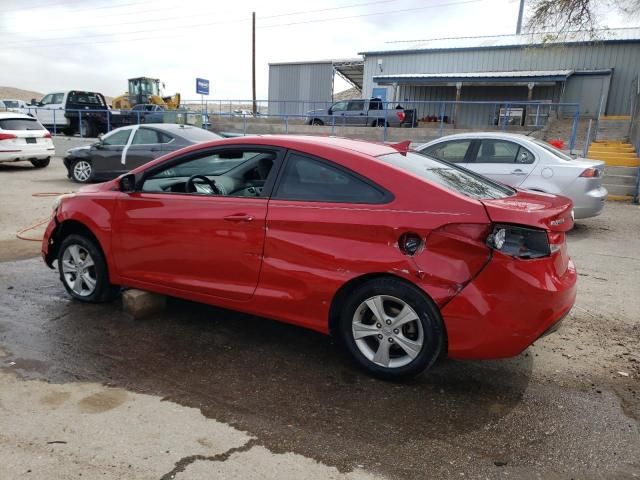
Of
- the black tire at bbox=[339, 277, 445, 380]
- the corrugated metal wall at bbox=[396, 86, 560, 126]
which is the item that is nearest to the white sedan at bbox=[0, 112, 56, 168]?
the black tire at bbox=[339, 277, 445, 380]

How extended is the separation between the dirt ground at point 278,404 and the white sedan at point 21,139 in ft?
39.5

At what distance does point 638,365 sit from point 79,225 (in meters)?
4.66

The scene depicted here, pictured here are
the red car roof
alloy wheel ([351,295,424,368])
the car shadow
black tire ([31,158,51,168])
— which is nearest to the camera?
the car shadow

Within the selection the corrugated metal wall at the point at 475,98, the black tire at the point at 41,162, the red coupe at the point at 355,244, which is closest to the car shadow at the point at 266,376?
the red coupe at the point at 355,244

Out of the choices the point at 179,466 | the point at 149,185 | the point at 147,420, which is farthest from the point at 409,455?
the point at 149,185

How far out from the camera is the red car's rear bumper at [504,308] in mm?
2988

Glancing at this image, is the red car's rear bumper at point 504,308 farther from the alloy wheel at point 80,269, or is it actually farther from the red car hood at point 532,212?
the alloy wheel at point 80,269

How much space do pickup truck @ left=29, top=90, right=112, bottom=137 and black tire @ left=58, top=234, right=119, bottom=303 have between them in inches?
801

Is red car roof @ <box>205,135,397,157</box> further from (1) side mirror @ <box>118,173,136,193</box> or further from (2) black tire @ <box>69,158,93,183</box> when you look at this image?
(2) black tire @ <box>69,158,93,183</box>

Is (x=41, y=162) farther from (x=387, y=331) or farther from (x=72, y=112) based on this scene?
(x=387, y=331)

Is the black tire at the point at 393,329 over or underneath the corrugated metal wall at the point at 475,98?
underneath

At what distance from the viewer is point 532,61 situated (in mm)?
27469

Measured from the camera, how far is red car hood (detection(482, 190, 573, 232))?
3031 mm

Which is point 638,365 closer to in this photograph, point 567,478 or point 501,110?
point 567,478
